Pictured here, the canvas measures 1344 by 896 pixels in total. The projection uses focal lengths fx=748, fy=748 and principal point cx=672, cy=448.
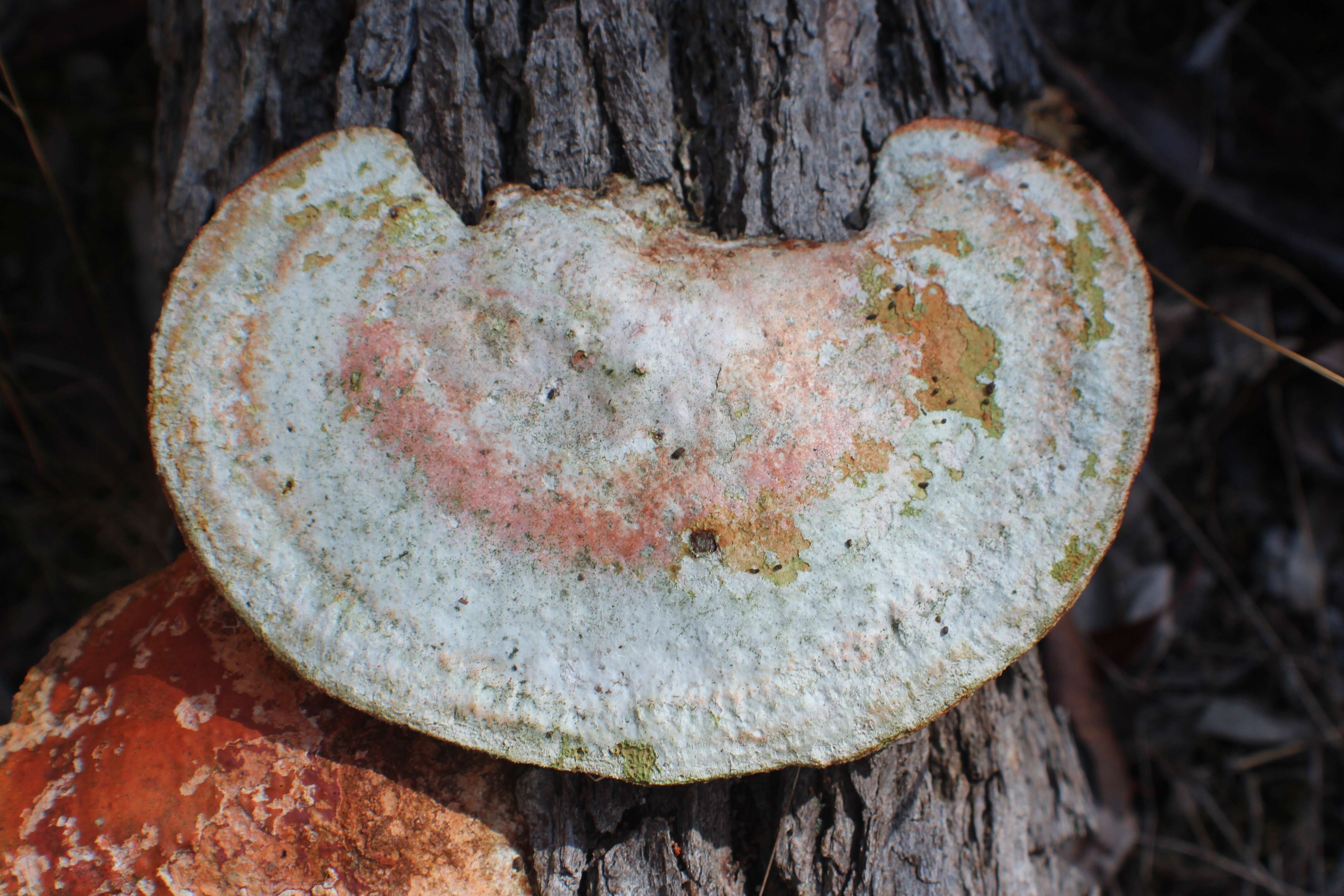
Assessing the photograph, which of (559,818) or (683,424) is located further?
(559,818)

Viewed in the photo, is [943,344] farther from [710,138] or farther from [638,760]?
[638,760]

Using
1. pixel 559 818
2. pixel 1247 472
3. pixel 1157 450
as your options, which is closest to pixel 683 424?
pixel 559 818

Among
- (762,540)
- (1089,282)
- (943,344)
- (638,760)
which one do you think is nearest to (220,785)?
(638,760)

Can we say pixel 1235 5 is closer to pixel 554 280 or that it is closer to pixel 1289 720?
pixel 1289 720

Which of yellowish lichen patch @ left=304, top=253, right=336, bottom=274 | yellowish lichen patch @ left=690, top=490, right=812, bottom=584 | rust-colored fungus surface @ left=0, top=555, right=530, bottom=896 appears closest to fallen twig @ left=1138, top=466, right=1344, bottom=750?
yellowish lichen patch @ left=690, top=490, right=812, bottom=584

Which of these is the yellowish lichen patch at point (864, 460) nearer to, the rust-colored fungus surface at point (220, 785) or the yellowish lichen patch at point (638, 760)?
the yellowish lichen patch at point (638, 760)
